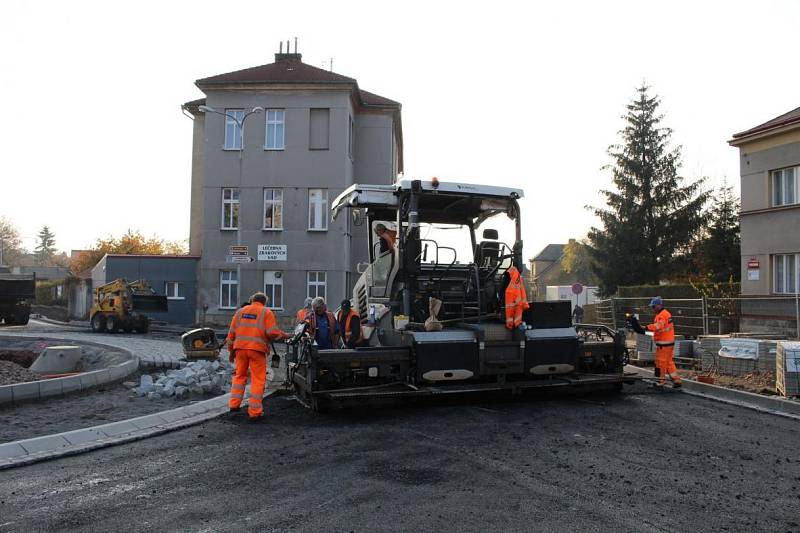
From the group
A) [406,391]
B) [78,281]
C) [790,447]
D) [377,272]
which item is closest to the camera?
[790,447]

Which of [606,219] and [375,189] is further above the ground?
[606,219]

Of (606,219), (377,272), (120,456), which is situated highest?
(606,219)

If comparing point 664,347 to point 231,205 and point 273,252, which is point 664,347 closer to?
point 273,252

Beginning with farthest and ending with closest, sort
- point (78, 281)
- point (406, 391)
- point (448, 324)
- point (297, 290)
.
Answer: point (78, 281)
point (297, 290)
point (448, 324)
point (406, 391)

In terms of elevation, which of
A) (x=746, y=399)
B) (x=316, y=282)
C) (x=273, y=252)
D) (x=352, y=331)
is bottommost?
(x=746, y=399)

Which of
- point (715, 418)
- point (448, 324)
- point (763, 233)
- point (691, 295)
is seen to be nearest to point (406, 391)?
point (448, 324)

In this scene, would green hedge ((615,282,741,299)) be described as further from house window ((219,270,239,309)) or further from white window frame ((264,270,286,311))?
house window ((219,270,239,309))

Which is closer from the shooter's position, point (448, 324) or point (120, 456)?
point (120, 456)

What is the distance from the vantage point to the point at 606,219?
3650 cm

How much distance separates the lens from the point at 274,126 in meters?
29.1

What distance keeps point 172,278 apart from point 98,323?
492cm

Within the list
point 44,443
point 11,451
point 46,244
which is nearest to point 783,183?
point 44,443

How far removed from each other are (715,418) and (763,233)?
1577 cm

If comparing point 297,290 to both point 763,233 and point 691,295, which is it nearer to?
point 691,295
